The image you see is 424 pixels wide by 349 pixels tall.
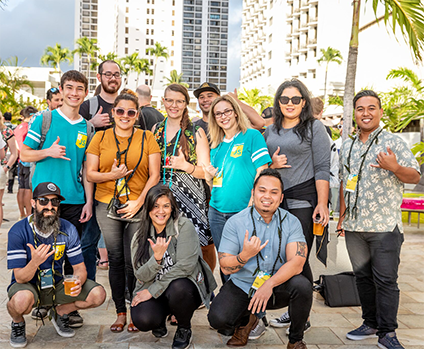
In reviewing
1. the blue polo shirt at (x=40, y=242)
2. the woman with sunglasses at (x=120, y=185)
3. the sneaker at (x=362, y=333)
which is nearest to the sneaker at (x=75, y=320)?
the woman with sunglasses at (x=120, y=185)

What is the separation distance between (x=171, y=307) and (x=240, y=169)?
1194mm

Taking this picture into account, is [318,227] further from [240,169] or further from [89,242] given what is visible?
[89,242]

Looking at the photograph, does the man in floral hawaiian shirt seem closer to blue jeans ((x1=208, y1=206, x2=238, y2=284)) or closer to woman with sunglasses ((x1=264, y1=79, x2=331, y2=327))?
woman with sunglasses ((x1=264, y1=79, x2=331, y2=327))

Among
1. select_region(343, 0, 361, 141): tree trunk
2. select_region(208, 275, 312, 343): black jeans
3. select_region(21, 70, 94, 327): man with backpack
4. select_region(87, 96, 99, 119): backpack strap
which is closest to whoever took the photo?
select_region(208, 275, 312, 343): black jeans

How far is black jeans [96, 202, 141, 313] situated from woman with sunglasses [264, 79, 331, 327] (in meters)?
1.26

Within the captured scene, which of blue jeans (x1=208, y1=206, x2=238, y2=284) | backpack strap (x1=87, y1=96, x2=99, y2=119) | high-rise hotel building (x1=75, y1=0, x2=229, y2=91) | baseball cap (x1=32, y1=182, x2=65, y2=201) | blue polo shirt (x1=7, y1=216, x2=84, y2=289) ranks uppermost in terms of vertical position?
high-rise hotel building (x1=75, y1=0, x2=229, y2=91)

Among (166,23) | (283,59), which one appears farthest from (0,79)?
(166,23)

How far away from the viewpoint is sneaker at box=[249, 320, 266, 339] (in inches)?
143

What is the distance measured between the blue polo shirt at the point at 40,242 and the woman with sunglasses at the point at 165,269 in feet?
1.58

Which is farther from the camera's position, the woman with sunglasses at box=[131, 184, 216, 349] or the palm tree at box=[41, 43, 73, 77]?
the palm tree at box=[41, 43, 73, 77]

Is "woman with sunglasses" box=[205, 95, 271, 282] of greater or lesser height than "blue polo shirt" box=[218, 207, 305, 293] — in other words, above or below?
above

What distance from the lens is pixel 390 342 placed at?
3.40 meters

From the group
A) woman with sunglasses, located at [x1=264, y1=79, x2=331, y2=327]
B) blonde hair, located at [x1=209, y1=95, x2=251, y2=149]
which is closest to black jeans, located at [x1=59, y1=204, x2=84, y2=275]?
blonde hair, located at [x1=209, y1=95, x2=251, y2=149]

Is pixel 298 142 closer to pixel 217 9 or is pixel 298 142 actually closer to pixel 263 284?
pixel 263 284
